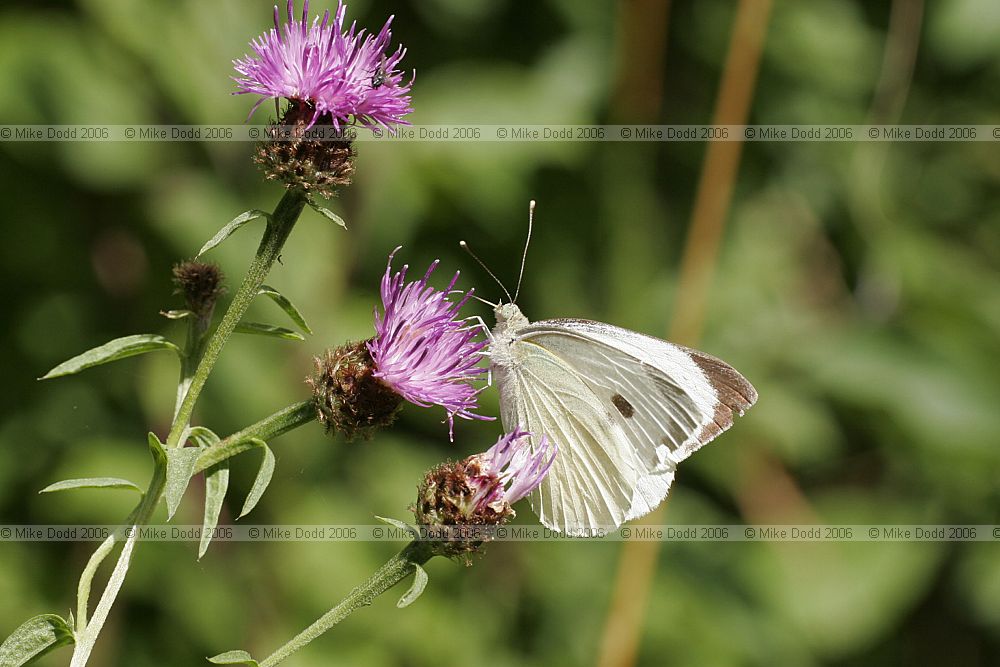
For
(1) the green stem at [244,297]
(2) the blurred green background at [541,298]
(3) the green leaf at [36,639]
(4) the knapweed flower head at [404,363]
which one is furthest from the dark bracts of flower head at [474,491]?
(2) the blurred green background at [541,298]

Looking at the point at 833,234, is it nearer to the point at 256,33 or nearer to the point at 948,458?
the point at 948,458

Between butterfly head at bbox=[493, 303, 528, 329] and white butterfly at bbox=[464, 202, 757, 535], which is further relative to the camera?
butterfly head at bbox=[493, 303, 528, 329]

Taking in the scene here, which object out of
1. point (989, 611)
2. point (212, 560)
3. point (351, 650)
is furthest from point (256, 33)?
point (989, 611)

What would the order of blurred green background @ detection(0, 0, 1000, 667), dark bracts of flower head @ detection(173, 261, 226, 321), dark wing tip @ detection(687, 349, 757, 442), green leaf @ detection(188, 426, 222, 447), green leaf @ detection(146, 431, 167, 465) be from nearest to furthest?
green leaf @ detection(146, 431, 167, 465)
green leaf @ detection(188, 426, 222, 447)
dark bracts of flower head @ detection(173, 261, 226, 321)
dark wing tip @ detection(687, 349, 757, 442)
blurred green background @ detection(0, 0, 1000, 667)

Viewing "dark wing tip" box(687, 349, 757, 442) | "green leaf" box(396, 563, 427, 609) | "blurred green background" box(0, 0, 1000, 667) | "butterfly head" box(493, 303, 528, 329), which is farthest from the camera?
"blurred green background" box(0, 0, 1000, 667)

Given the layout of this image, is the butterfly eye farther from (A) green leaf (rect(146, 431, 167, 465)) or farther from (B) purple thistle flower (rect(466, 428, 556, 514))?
(A) green leaf (rect(146, 431, 167, 465))

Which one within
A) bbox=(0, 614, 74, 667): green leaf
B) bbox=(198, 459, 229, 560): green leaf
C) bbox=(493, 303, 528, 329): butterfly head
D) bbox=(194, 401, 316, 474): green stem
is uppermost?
bbox=(493, 303, 528, 329): butterfly head

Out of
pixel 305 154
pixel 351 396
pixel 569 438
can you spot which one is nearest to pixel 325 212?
pixel 305 154

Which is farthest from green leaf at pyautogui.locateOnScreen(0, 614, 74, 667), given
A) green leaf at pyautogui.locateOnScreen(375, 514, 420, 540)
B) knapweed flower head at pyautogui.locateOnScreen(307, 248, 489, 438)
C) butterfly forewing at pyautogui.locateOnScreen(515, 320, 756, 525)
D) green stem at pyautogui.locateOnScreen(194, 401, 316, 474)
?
butterfly forewing at pyautogui.locateOnScreen(515, 320, 756, 525)
